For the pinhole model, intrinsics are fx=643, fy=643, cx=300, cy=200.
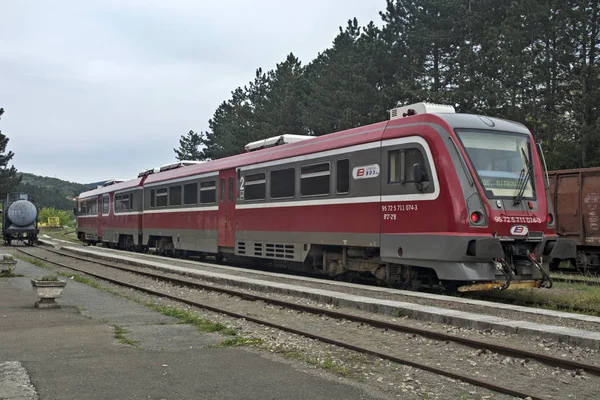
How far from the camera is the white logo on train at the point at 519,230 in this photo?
1148cm

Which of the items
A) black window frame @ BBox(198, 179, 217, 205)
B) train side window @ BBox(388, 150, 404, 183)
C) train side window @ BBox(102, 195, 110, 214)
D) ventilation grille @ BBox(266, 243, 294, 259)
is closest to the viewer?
train side window @ BBox(388, 150, 404, 183)

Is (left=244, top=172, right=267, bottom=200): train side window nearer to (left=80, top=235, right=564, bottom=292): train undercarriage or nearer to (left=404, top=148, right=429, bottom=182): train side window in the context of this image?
(left=80, top=235, right=564, bottom=292): train undercarriage

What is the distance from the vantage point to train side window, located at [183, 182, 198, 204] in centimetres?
2178

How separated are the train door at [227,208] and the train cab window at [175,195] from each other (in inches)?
151

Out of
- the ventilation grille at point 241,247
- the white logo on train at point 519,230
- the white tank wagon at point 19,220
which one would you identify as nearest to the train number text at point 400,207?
the white logo on train at point 519,230

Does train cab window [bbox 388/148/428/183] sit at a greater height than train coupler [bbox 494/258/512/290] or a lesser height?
greater

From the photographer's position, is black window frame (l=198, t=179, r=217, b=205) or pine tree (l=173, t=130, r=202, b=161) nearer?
black window frame (l=198, t=179, r=217, b=205)

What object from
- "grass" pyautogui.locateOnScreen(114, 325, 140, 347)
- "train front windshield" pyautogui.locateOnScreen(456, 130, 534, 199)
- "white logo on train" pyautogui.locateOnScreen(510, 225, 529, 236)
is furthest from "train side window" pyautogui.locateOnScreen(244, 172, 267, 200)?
"grass" pyautogui.locateOnScreen(114, 325, 140, 347)

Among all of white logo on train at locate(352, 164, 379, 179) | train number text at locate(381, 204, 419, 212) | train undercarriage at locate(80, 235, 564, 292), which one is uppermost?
white logo on train at locate(352, 164, 379, 179)

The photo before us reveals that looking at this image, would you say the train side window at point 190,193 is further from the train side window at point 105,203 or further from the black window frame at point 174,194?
the train side window at point 105,203

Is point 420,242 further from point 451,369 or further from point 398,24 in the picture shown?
point 398,24

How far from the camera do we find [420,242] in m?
11.8

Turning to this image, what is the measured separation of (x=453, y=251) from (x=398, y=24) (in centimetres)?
2982

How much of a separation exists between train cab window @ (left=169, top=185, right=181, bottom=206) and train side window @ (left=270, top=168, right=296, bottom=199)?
23.6ft
